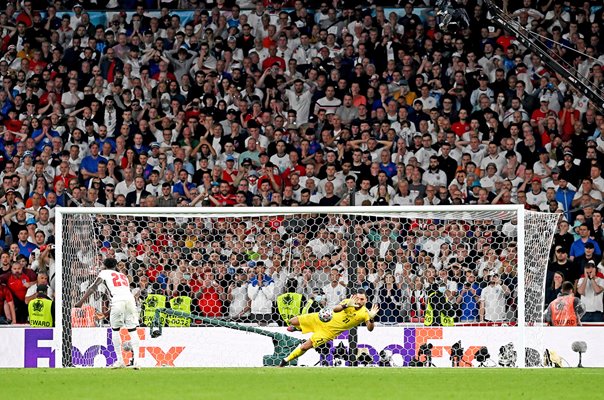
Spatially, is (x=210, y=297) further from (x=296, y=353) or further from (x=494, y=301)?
(x=494, y=301)

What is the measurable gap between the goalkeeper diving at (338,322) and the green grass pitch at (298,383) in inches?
20.5

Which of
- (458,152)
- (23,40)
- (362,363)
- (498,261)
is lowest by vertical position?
(362,363)

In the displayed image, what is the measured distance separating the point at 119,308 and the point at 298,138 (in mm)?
6847

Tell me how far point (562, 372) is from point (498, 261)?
3.03 meters

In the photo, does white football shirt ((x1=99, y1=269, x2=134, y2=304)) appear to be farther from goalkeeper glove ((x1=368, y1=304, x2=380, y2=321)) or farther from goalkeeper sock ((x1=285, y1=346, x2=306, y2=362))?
goalkeeper glove ((x1=368, y1=304, x2=380, y2=321))

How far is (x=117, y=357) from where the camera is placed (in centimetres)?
1528

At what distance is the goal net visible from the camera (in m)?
16.2

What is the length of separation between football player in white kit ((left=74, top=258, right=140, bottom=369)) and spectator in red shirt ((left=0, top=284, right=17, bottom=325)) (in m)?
2.81

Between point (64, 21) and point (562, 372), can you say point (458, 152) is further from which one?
point (64, 21)

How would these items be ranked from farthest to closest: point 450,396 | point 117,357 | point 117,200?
point 117,200 < point 117,357 < point 450,396

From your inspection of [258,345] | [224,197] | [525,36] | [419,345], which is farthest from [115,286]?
[525,36]

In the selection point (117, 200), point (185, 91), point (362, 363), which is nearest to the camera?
point (362, 363)

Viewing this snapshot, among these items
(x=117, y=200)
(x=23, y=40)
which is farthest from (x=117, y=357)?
(x=23, y=40)

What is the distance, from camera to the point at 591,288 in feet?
56.9
